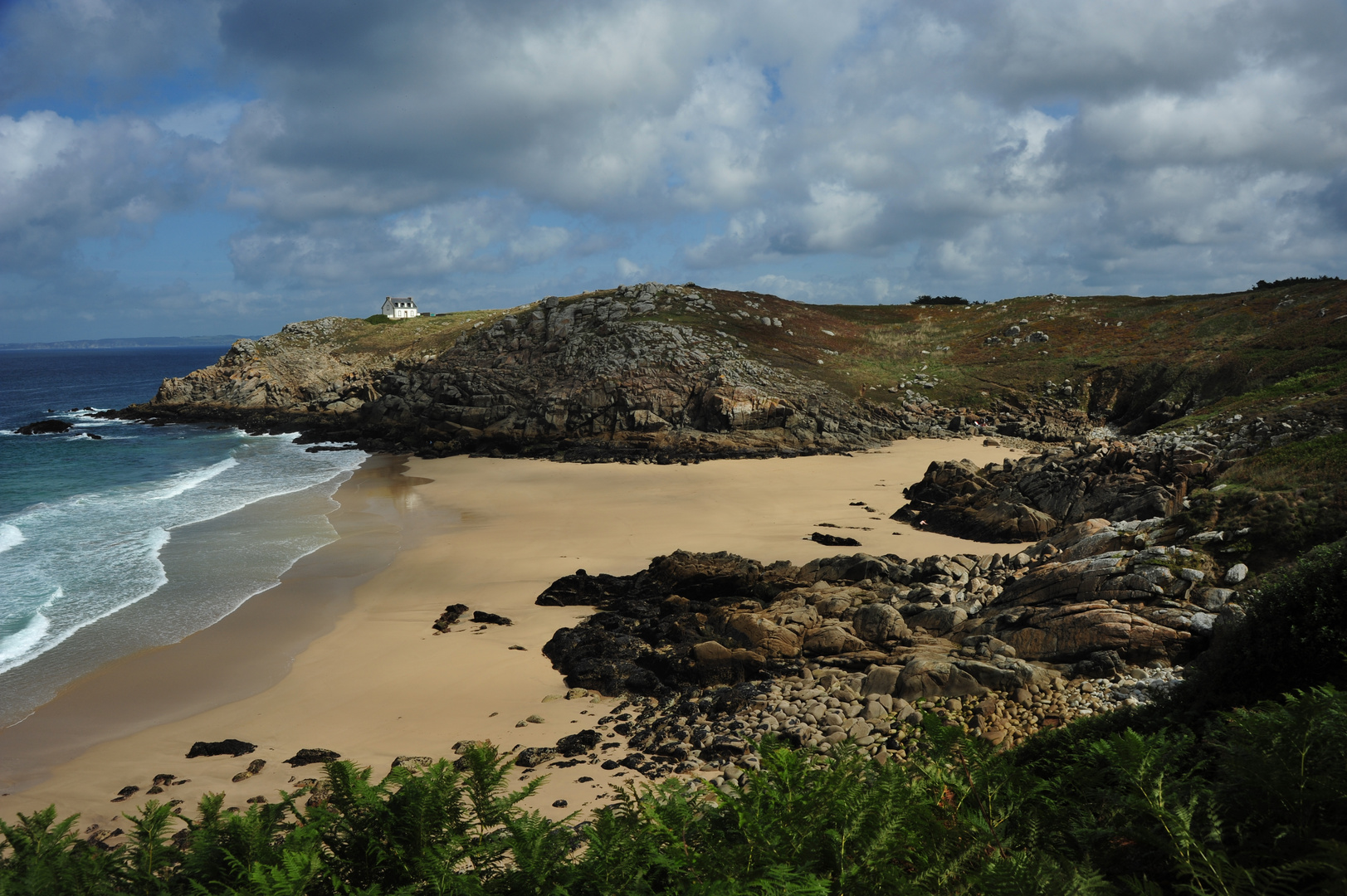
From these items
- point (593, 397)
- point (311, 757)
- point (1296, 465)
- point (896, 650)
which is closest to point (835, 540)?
point (896, 650)

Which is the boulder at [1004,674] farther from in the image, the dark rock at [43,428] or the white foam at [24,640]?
the dark rock at [43,428]

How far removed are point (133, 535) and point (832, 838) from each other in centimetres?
2898

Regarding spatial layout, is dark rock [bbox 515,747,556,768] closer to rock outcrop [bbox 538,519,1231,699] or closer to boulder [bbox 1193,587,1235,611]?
rock outcrop [bbox 538,519,1231,699]

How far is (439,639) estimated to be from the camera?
53.6ft

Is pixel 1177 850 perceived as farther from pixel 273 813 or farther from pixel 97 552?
pixel 97 552

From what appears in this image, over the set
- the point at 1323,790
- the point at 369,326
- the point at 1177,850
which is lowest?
the point at 1177,850

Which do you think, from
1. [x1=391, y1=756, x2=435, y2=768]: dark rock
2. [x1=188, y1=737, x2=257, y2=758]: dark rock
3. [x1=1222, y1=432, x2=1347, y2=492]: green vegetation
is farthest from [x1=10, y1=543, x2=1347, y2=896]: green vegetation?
[x1=1222, y1=432, x2=1347, y2=492]: green vegetation

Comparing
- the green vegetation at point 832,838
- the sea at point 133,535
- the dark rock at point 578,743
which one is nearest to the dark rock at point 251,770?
the dark rock at point 578,743

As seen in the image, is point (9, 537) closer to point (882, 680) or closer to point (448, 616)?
point (448, 616)

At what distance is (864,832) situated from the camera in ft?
14.7

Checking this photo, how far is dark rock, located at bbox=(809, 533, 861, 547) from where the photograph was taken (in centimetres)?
2175

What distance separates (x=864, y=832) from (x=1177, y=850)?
1692 millimetres

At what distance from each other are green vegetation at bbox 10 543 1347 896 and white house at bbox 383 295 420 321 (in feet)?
308

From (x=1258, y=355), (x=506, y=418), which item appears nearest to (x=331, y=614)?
(x=506, y=418)
